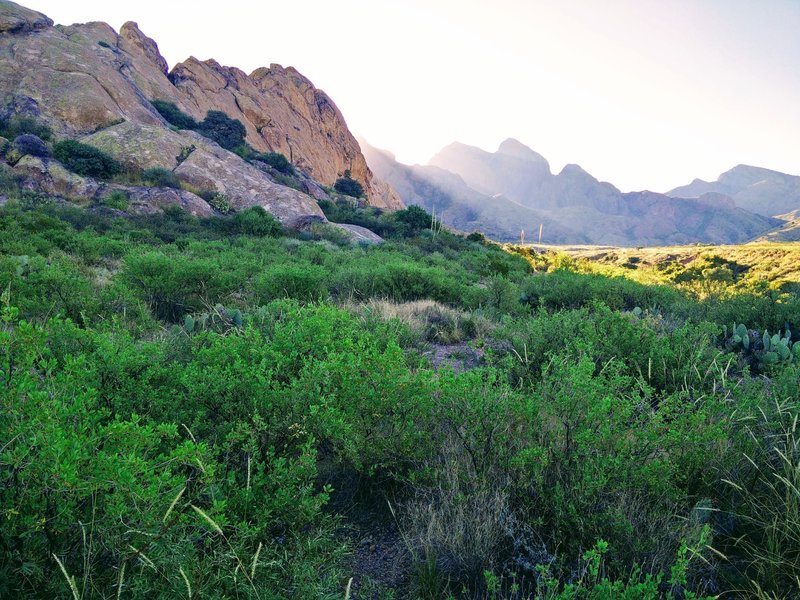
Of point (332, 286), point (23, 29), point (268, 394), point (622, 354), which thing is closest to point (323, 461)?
point (268, 394)

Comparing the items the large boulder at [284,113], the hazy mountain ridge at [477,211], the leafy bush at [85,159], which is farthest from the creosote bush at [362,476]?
the hazy mountain ridge at [477,211]

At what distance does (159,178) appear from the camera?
21.6 m

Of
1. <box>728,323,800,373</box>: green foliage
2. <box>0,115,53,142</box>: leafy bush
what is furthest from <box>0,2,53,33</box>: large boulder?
<box>728,323,800,373</box>: green foliage

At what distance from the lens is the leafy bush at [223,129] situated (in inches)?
1542

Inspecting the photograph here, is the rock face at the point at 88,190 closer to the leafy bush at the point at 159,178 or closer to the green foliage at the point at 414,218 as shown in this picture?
the leafy bush at the point at 159,178

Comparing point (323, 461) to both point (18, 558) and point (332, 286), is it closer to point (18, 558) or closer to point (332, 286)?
point (18, 558)

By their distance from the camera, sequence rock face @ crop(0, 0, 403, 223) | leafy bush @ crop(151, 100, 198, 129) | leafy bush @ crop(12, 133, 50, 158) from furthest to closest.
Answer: leafy bush @ crop(151, 100, 198, 129) → rock face @ crop(0, 0, 403, 223) → leafy bush @ crop(12, 133, 50, 158)

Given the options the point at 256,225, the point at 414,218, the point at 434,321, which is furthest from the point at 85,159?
the point at 434,321

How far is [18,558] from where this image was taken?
145 centimetres

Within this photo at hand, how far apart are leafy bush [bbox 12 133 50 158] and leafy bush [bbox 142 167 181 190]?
406cm

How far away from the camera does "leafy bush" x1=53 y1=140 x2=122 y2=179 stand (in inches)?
785

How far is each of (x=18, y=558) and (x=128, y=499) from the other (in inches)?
13.1

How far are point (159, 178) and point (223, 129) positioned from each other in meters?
23.1

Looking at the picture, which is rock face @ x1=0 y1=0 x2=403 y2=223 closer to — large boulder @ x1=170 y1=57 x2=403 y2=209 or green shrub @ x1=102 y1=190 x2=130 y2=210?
green shrub @ x1=102 y1=190 x2=130 y2=210
